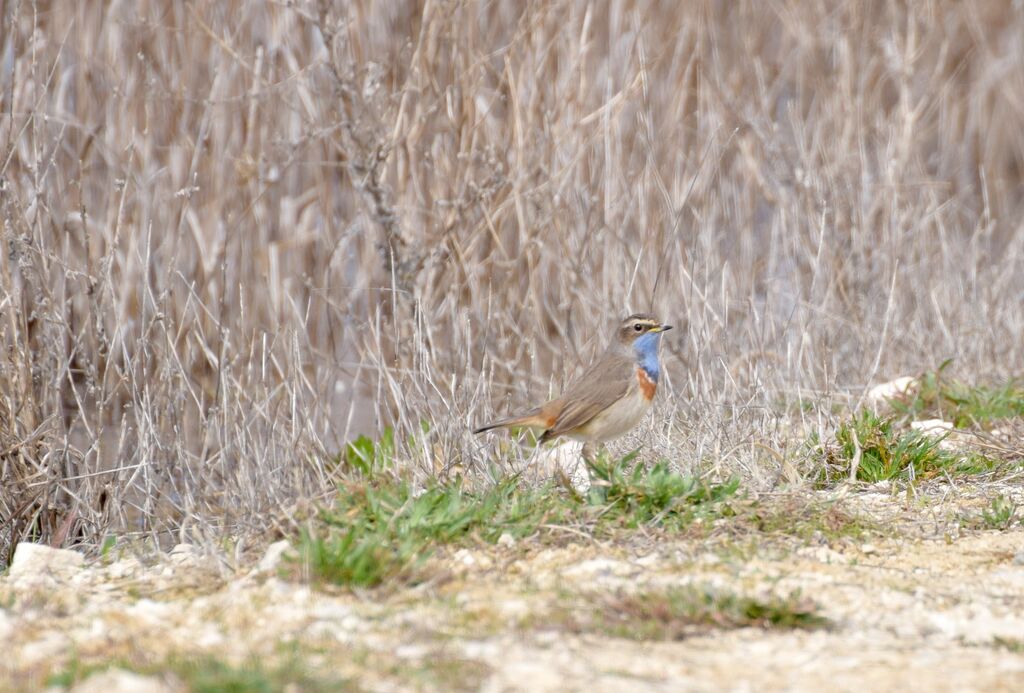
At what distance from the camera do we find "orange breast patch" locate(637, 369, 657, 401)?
5559mm

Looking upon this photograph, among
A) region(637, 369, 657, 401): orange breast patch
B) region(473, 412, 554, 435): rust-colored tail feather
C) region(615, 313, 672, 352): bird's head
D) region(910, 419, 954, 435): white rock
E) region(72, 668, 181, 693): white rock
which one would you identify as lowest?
region(910, 419, 954, 435): white rock

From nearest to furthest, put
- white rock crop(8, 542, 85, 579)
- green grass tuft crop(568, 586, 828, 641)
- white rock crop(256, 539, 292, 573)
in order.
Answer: green grass tuft crop(568, 586, 828, 641) → white rock crop(256, 539, 292, 573) → white rock crop(8, 542, 85, 579)

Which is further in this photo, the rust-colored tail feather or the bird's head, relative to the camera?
the bird's head

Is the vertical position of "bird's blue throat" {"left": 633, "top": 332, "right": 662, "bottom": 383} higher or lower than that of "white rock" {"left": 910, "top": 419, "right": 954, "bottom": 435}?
higher

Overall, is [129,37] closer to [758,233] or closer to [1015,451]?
[758,233]

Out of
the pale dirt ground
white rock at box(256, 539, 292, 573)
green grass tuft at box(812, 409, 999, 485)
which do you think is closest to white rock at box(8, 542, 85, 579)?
the pale dirt ground

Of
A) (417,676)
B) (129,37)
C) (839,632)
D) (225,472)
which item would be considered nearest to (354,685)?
(417,676)

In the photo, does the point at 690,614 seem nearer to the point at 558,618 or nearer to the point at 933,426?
the point at 558,618

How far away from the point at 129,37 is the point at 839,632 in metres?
5.86

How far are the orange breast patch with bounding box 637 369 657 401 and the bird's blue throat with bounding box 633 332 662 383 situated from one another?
5 centimetres

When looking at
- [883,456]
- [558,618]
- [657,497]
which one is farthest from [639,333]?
[558,618]

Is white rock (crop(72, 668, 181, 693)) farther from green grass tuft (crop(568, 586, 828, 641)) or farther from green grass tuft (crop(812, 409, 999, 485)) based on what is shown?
green grass tuft (crop(812, 409, 999, 485))

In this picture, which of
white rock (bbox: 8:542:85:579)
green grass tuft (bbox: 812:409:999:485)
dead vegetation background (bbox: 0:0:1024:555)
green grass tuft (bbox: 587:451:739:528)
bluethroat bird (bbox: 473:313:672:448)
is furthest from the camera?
dead vegetation background (bbox: 0:0:1024:555)

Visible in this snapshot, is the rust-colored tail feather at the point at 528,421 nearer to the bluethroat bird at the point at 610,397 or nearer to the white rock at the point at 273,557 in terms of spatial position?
the bluethroat bird at the point at 610,397
